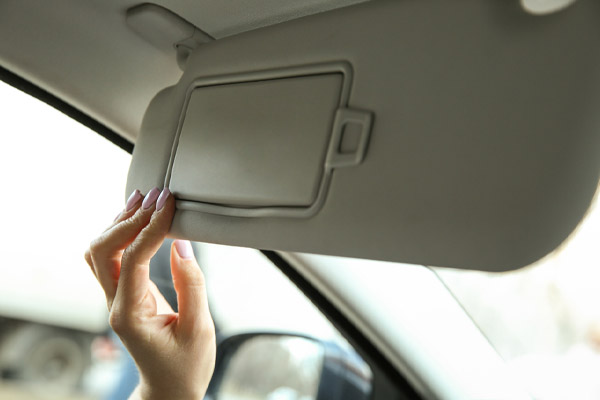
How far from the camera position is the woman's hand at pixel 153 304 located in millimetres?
1468

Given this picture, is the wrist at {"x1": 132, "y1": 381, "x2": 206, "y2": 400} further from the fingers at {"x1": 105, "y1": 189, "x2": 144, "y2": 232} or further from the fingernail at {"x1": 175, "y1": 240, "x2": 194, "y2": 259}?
the fingers at {"x1": 105, "y1": 189, "x2": 144, "y2": 232}

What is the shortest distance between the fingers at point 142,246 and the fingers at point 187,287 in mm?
152

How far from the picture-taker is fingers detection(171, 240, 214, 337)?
168 cm

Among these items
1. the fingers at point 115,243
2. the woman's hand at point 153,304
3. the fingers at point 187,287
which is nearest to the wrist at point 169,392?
the woman's hand at point 153,304

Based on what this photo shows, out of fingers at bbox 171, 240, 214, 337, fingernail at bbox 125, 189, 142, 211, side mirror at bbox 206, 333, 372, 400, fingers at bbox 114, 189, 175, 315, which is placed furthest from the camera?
side mirror at bbox 206, 333, 372, 400

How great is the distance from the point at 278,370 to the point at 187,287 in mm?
1047

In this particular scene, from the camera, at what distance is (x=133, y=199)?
1551 mm

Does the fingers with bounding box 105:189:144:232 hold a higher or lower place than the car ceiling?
lower

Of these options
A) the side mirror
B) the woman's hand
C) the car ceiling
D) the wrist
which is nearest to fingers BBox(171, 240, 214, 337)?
the woman's hand

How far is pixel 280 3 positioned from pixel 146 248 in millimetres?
602

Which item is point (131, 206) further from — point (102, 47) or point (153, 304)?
point (102, 47)

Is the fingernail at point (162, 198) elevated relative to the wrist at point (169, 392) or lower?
elevated

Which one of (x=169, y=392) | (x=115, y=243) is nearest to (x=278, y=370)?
(x=169, y=392)

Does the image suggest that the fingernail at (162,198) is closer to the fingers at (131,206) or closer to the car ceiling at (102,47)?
the fingers at (131,206)
